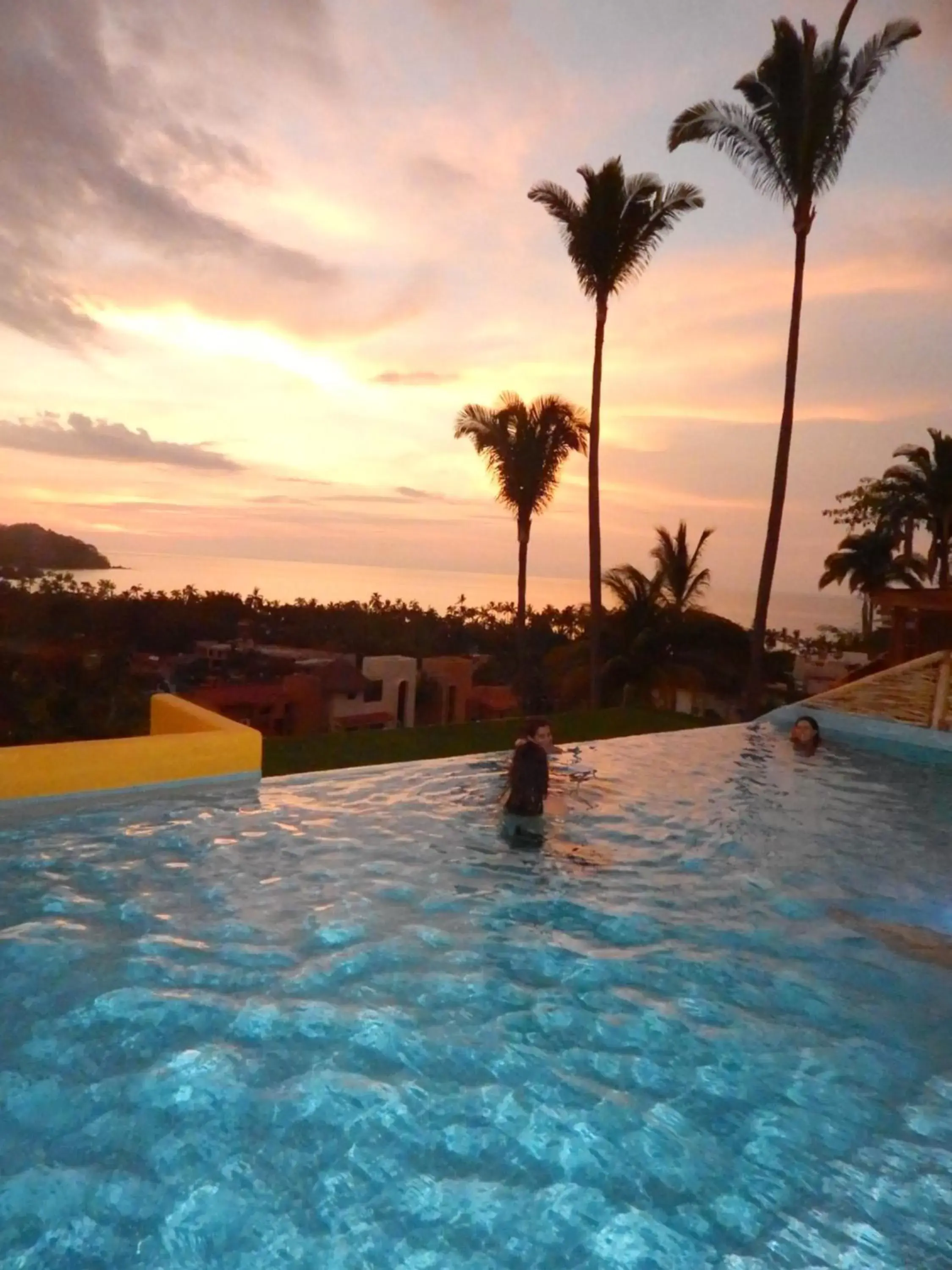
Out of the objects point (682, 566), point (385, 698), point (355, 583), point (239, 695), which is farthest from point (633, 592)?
point (239, 695)

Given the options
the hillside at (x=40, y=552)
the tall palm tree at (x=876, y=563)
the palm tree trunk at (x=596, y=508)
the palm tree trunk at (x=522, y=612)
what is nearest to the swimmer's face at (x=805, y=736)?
the palm tree trunk at (x=596, y=508)

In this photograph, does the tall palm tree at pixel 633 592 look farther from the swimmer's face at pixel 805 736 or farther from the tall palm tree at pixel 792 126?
the swimmer's face at pixel 805 736

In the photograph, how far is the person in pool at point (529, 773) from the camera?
24.5 ft

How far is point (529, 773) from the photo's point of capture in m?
7.54

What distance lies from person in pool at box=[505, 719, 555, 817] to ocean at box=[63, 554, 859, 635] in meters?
8.49

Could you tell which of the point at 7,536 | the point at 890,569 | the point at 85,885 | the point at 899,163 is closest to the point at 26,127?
the point at 7,536

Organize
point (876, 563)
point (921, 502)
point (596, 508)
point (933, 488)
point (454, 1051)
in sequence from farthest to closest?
point (876, 563)
point (921, 502)
point (933, 488)
point (596, 508)
point (454, 1051)

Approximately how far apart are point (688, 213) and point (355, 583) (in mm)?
8948

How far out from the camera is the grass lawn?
931 cm

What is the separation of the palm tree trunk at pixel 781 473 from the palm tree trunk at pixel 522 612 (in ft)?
16.9

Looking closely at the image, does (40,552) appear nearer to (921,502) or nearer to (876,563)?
(921,502)

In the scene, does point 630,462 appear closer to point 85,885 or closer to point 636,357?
point 636,357

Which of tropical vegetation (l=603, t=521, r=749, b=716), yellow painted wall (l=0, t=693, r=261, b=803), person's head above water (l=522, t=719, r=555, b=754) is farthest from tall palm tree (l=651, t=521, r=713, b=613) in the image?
yellow painted wall (l=0, t=693, r=261, b=803)

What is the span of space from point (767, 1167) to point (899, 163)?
1669cm
